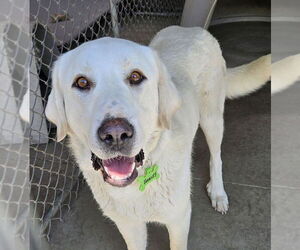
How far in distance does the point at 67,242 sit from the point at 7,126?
1054 mm

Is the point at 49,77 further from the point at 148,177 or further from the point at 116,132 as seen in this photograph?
the point at 116,132

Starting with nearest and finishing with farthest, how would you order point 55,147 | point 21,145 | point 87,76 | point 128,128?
point 128,128, point 87,76, point 21,145, point 55,147

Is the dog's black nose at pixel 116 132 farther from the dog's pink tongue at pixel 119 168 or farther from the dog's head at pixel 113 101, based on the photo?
the dog's pink tongue at pixel 119 168

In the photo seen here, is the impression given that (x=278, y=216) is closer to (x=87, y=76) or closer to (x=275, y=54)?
(x=87, y=76)

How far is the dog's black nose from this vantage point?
1752 mm

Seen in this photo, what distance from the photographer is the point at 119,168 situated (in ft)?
6.56

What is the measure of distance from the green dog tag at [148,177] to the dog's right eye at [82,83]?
21.3 inches

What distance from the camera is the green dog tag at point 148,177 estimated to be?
2197 mm

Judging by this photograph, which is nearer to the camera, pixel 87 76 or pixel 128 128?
pixel 128 128

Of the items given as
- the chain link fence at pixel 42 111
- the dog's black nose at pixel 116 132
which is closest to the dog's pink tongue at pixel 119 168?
the dog's black nose at pixel 116 132

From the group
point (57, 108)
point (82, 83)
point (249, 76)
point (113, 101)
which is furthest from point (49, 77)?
point (113, 101)

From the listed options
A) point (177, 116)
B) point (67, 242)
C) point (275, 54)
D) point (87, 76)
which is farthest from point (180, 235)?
point (275, 54)

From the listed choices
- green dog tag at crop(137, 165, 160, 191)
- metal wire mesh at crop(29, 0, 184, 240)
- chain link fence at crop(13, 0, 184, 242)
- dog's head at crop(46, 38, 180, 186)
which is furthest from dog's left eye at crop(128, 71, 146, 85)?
metal wire mesh at crop(29, 0, 184, 240)

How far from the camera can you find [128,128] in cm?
178
